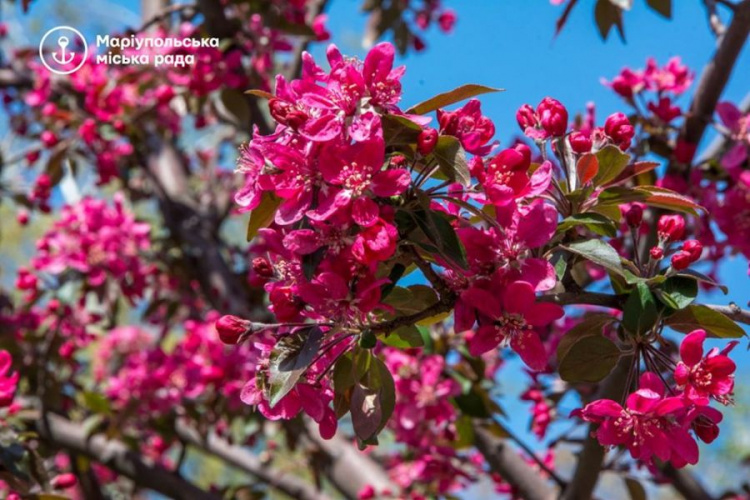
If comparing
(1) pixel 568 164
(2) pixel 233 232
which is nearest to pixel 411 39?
(1) pixel 568 164

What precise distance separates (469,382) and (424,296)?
1.28 meters

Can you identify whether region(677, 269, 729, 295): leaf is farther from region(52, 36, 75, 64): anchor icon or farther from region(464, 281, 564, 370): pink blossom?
region(52, 36, 75, 64): anchor icon

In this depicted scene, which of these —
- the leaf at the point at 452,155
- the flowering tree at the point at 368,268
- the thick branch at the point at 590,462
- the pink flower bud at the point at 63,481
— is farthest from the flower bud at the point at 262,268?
the pink flower bud at the point at 63,481

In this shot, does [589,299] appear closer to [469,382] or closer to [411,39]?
[469,382]

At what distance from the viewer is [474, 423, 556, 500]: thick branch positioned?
2.61 meters

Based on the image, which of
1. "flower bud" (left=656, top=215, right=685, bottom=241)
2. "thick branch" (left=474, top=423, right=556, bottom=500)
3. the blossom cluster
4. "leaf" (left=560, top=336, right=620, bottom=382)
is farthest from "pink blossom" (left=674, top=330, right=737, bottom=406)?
"thick branch" (left=474, top=423, right=556, bottom=500)

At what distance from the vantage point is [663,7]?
246 cm

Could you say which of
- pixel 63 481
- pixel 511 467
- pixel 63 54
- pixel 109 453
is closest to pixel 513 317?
pixel 63 481

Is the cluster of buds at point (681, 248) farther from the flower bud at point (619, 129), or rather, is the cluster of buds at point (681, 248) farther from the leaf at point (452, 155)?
the leaf at point (452, 155)

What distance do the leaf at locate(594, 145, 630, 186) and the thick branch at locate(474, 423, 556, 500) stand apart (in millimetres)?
1444

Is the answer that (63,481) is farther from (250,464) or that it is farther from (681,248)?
(681,248)

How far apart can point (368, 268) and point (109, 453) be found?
7.69 ft

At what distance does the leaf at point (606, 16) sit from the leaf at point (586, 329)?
1418 millimetres

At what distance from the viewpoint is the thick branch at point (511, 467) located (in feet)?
8.55
